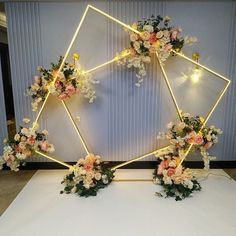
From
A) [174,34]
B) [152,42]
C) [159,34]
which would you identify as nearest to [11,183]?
[152,42]

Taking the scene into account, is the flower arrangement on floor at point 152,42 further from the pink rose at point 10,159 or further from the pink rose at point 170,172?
the pink rose at point 10,159

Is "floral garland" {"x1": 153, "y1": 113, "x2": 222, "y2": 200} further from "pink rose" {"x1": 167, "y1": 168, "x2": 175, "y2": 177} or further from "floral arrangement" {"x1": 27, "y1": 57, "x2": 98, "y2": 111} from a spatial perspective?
"floral arrangement" {"x1": 27, "y1": 57, "x2": 98, "y2": 111}

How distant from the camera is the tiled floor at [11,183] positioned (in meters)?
2.39

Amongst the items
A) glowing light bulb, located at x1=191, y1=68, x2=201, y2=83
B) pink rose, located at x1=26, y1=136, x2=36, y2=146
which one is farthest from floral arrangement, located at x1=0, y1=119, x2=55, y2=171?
glowing light bulb, located at x1=191, y1=68, x2=201, y2=83

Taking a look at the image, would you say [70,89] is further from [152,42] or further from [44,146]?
[152,42]

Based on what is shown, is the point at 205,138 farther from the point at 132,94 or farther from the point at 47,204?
the point at 47,204

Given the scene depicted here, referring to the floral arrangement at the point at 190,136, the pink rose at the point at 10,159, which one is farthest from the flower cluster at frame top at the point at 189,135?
the pink rose at the point at 10,159

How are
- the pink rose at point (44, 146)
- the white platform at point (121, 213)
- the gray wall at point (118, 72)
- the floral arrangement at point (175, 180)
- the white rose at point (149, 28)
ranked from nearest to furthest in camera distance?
1. the white platform at point (121, 213)
2. the white rose at point (149, 28)
3. the floral arrangement at point (175, 180)
4. the pink rose at point (44, 146)
5. the gray wall at point (118, 72)

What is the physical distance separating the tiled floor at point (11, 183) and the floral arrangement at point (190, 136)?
73cm

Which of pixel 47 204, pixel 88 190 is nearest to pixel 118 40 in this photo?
pixel 88 190

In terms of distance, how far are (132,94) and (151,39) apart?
2.69 feet

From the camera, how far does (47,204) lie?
228cm

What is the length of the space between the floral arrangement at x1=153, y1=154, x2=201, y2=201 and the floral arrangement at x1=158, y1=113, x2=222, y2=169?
0.14m

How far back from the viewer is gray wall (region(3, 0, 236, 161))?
279 centimetres
